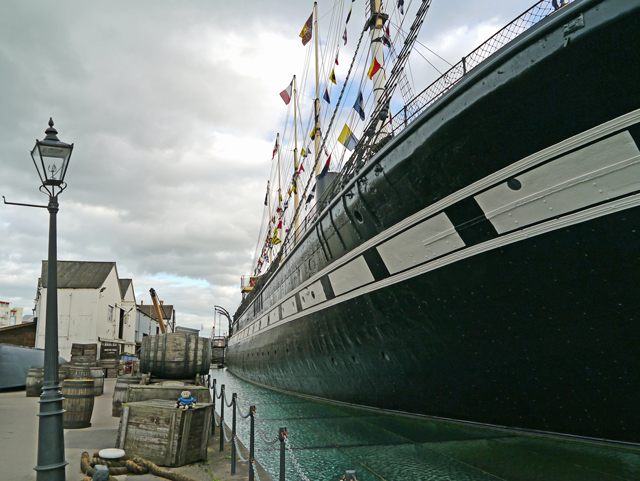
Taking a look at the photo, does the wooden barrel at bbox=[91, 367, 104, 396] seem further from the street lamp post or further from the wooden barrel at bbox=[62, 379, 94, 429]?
the street lamp post

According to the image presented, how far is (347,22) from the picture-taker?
40.7 feet

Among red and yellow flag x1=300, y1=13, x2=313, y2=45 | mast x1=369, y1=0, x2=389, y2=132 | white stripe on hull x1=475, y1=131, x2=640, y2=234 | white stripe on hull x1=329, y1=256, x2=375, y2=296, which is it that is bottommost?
white stripe on hull x1=329, y1=256, x2=375, y2=296

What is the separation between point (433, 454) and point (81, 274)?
32983 mm

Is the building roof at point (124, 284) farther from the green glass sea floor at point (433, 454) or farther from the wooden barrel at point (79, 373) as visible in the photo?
the green glass sea floor at point (433, 454)

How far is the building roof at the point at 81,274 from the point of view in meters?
30.1

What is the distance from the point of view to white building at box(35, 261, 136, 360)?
28.8m

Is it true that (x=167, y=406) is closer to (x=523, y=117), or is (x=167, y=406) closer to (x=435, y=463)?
(x=435, y=463)

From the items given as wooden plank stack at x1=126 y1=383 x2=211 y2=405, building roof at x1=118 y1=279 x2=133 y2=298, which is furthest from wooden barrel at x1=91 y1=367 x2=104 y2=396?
building roof at x1=118 y1=279 x2=133 y2=298

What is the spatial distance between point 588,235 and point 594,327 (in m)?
0.87

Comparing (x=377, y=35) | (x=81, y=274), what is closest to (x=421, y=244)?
(x=377, y=35)

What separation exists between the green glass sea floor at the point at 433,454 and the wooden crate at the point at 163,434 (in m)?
0.87

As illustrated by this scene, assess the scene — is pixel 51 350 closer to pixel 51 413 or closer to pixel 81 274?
pixel 51 413

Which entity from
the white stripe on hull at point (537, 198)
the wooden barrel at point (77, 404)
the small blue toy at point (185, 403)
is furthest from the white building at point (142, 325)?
the white stripe on hull at point (537, 198)

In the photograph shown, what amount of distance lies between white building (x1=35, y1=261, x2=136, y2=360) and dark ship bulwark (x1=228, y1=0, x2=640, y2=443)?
96.0ft
